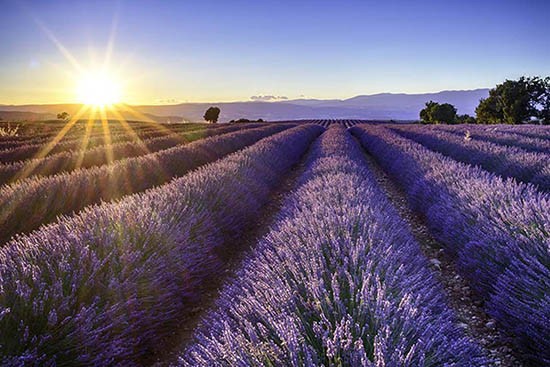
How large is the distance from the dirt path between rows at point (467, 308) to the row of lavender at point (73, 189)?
135 inches

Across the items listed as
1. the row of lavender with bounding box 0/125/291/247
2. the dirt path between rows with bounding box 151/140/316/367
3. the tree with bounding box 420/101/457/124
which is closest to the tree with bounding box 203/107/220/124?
the tree with bounding box 420/101/457/124

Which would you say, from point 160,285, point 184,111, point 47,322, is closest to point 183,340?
point 160,285

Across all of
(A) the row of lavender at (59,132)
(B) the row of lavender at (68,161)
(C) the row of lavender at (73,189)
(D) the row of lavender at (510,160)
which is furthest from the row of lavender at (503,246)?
(A) the row of lavender at (59,132)

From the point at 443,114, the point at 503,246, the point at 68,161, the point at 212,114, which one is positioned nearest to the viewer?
the point at 503,246

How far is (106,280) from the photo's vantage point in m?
2.19

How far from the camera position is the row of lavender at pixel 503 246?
82.9 inches

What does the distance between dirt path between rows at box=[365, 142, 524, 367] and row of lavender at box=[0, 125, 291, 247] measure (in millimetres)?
3436

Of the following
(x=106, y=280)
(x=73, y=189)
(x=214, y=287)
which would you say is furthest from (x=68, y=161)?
(x=106, y=280)

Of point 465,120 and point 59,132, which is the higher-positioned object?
point 59,132

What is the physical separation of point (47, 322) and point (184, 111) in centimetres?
20295

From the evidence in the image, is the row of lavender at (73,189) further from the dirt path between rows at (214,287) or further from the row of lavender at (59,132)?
the row of lavender at (59,132)

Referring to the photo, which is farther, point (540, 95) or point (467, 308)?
point (540, 95)

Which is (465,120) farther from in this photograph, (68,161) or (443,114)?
(68,161)

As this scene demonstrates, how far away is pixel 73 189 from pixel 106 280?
2.91 meters
